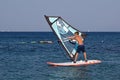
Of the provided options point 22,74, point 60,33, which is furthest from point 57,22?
point 22,74

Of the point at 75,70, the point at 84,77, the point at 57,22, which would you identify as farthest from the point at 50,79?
the point at 57,22

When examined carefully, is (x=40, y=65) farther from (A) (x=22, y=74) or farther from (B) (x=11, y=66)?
(A) (x=22, y=74)

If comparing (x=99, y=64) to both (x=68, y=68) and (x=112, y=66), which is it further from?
(x=68, y=68)

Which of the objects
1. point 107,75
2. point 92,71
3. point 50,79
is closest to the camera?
point 50,79

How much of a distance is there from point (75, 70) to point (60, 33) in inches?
150

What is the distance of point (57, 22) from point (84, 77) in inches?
262

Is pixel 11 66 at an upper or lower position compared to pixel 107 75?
lower

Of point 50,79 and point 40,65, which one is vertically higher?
point 50,79

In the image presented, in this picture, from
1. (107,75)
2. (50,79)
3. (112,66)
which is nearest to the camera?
(50,79)

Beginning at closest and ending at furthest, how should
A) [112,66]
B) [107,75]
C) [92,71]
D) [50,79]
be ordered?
[50,79], [107,75], [92,71], [112,66]

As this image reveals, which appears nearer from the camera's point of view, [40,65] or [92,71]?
[92,71]

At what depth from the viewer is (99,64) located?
31.9 meters

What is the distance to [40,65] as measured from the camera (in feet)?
105

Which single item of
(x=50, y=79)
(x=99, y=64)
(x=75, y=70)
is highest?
(x=50, y=79)
